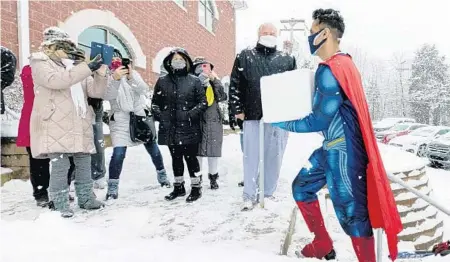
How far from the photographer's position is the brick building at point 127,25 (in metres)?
6.98

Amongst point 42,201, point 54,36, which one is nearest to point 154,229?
point 42,201

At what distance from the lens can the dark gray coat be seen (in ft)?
17.2

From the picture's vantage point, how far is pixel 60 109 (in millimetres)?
3881

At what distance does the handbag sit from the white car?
15.2 m

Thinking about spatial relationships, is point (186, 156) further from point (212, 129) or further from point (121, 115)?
point (121, 115)

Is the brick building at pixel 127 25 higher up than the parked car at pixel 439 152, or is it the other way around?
the brick building at pixel 127 25

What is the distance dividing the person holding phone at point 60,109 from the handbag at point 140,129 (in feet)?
2.57

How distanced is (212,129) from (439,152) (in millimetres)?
14171

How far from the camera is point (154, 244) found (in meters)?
3.11

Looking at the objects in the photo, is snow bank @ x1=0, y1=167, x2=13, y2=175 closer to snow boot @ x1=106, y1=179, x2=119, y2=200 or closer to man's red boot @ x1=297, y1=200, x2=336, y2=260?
snow boot @ x1=106, y1=179, x2=119, y2=200

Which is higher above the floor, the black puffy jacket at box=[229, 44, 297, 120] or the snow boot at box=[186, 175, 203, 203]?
the black puffy jacket at box=[229, 44, 297, 120]

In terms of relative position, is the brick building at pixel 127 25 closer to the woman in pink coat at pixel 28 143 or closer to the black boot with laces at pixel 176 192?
the woman in pink coat at pixel 28 143

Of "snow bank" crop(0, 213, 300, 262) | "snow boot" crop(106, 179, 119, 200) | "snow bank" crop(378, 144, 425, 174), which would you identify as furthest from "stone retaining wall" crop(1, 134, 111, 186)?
"snow bank" crop(378, 144, 425, 174)

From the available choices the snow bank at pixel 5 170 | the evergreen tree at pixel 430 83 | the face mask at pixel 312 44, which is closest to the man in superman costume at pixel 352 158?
the face mask at pixel 312 44
